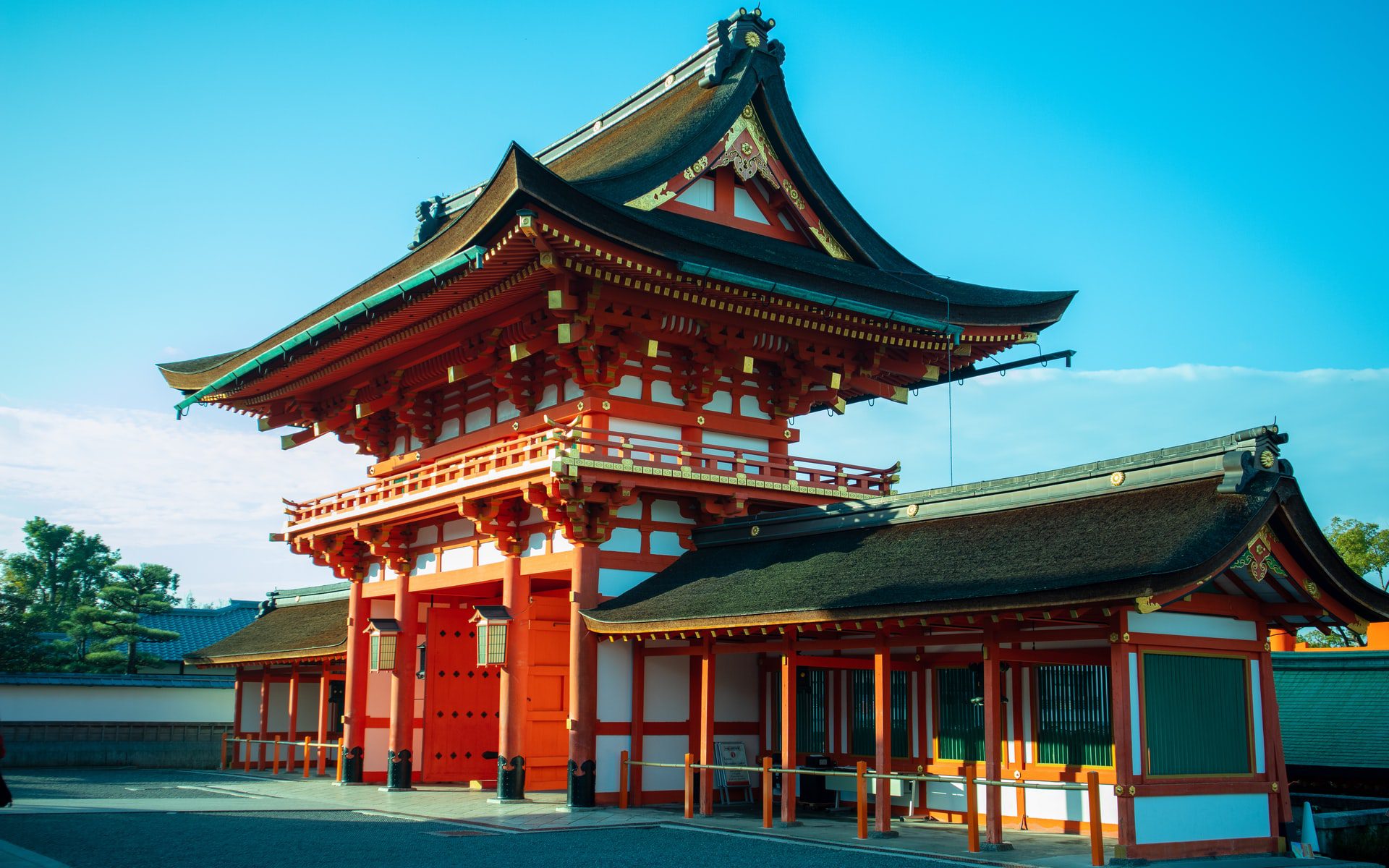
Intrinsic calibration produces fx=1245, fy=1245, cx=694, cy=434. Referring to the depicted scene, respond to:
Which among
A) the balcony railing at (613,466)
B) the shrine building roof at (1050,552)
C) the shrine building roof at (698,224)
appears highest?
the shrine building roof at (698,224)

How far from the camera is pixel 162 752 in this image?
116ft

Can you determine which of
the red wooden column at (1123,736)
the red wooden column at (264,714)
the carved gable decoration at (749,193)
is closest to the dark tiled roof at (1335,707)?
the red wooden column at (1123,736)

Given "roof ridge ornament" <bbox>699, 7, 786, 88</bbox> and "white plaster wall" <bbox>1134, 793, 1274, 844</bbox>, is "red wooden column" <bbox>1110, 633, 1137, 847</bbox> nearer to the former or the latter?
"white plaster wall" <bbox>1134, 793, 1274, 844</bbox>

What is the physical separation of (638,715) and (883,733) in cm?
552

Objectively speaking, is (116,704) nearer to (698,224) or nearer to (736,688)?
(736,688)

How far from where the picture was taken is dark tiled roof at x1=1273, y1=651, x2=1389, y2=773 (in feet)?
67.7

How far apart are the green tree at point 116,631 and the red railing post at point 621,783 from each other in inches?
1018

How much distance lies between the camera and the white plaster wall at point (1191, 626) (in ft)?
45.7

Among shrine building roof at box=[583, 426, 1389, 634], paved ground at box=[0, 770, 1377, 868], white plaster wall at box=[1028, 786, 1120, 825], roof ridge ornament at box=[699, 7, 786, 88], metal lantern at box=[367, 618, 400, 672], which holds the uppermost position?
roof ridge ornament at box=[699, 7, 786, 88]

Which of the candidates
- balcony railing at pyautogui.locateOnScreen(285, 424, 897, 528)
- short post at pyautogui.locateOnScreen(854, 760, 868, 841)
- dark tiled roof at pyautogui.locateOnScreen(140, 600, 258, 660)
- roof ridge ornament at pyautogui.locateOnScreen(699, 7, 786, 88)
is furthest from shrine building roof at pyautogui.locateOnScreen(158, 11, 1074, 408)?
dark tiled roof at pyautogui.locateOnScreen(140, 600, 258, 660)

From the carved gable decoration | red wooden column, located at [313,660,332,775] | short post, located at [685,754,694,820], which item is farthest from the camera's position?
red wooden column, located at [313,660,332,775]

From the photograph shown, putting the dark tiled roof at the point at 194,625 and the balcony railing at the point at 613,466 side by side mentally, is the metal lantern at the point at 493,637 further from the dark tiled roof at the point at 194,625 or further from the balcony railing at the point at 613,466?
the dark tiled roof at the point at 194,625

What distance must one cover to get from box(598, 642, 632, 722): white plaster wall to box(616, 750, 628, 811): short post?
0.64m

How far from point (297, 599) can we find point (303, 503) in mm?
9736
